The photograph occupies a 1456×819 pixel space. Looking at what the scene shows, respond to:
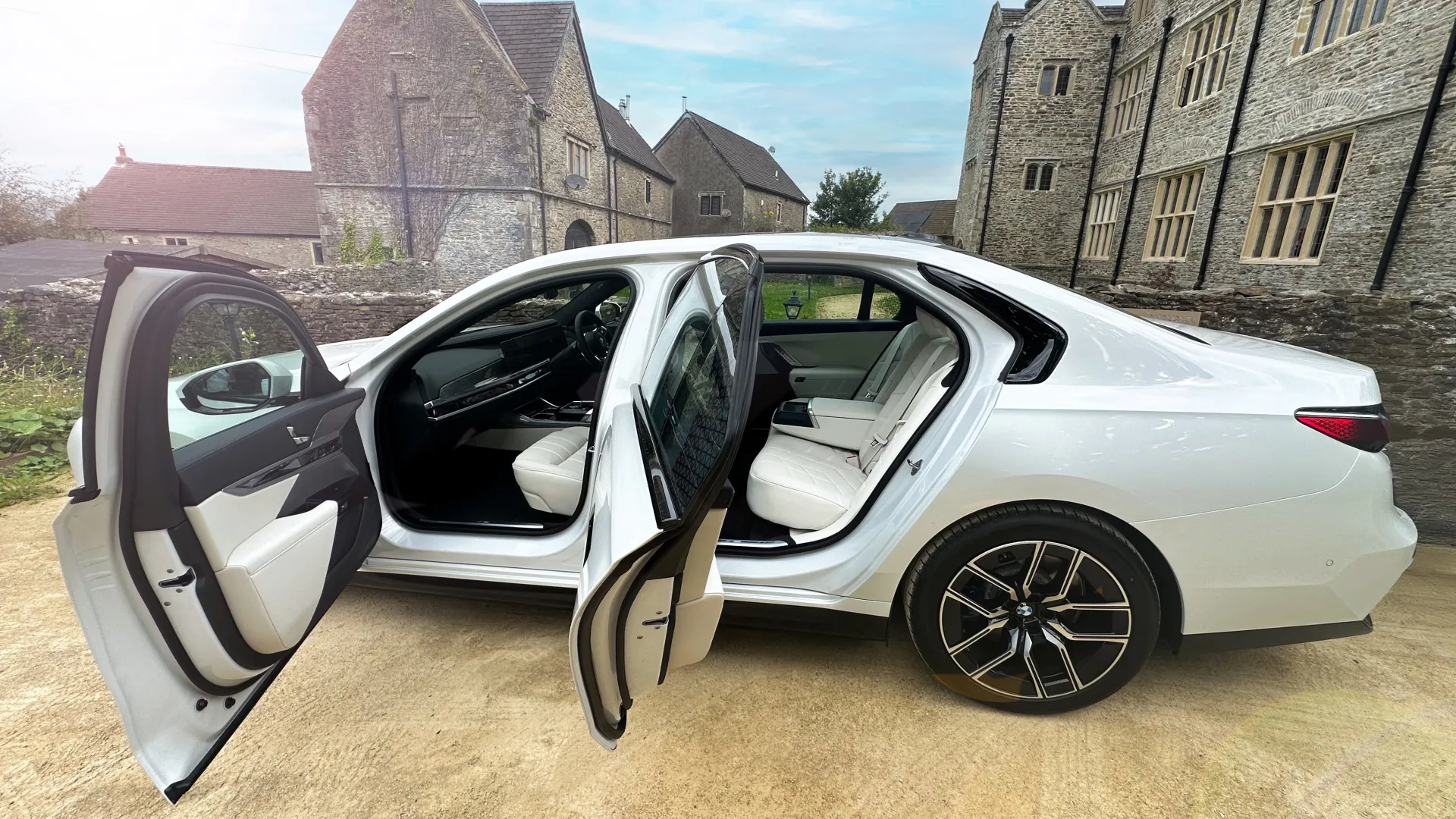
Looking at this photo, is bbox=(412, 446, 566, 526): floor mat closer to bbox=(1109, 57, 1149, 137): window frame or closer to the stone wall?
the stone wall

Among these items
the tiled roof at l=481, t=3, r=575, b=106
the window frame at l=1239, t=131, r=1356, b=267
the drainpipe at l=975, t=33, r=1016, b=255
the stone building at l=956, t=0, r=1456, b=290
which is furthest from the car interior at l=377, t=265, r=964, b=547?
the tiled roof at l=481, t=3, r=575, b=106

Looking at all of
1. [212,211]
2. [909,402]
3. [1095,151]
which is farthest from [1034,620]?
[212,211]

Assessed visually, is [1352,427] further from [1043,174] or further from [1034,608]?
[1043,174]

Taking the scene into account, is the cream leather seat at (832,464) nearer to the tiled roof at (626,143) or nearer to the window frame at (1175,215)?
the window frame at (1175,215)

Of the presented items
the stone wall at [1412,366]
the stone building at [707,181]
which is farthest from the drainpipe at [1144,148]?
the stone building at [707,181]

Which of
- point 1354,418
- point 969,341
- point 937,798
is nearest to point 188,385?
point 969,341

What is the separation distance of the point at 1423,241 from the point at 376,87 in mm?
22975

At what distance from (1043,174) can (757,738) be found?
791 inches

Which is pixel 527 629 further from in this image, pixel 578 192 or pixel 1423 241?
pixel 578 192

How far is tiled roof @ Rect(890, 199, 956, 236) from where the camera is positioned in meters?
40.7

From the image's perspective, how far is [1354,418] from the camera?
1.61 meters

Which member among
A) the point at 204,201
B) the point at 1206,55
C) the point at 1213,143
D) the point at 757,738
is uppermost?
the point at 1206,55

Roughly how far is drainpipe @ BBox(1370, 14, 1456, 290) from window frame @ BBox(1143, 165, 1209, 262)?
164 inches

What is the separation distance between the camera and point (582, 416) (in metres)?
3.19
